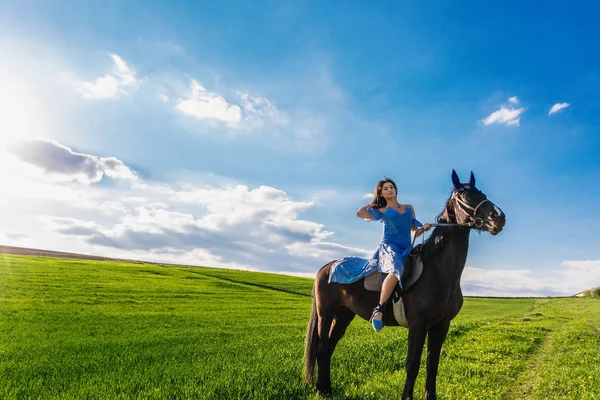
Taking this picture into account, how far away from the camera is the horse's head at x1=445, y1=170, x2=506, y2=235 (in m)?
5.76

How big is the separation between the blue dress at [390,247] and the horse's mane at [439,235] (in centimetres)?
30

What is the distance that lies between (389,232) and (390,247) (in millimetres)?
287

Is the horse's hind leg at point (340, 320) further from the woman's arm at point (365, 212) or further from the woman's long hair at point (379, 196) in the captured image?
the woman's long hair at point (379, 196)

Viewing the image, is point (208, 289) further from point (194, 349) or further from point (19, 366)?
point (19, 366)

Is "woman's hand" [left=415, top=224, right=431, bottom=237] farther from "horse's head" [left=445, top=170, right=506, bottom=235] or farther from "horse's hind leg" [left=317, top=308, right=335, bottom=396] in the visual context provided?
"horse's hind leg" [left=317, top=308, right=335, bottom=396]

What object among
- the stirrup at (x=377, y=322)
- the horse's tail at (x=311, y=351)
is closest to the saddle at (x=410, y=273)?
the stirrup at (x=377, y=322)

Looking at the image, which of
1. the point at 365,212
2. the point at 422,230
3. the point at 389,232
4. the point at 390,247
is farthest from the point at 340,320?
the point at 422,230

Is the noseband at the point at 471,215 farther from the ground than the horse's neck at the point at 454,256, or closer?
farther from the ground

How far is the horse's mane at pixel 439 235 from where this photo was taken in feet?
21.0

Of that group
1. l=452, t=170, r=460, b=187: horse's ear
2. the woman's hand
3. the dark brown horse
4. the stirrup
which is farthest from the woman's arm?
the stirrup

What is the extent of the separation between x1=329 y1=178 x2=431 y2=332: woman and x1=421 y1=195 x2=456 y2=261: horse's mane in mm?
205

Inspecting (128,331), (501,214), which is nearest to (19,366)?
(128,331)

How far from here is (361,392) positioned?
282 inches

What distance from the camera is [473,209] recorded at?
5.96m
